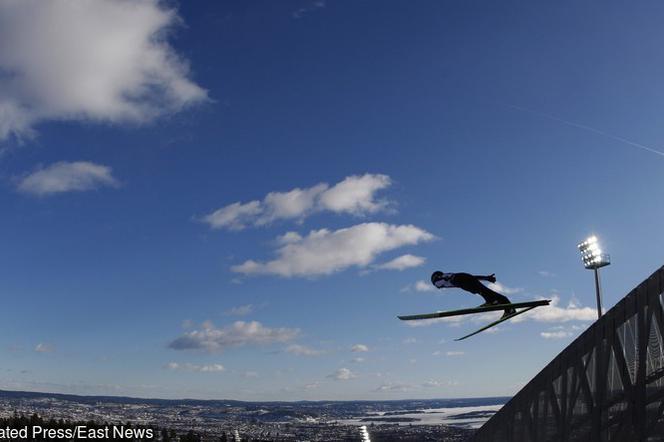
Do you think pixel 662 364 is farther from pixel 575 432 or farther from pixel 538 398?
pixel 538 398

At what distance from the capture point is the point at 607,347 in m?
27.0

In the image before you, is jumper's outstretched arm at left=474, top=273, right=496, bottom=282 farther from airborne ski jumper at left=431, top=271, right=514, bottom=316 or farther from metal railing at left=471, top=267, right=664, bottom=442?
metal railing at left=471, top=267, right=664, bottom=442

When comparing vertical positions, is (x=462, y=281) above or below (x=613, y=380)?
above

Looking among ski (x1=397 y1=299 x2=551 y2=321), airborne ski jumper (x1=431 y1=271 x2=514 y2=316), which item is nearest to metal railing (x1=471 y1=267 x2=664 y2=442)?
ski (x1=397 y1=299 x2=551 y2=321)

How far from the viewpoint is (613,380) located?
26.5 m

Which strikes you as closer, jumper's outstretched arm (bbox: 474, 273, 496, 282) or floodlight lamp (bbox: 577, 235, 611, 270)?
jumper's outstretched arm (bbox: 474, 273, 496, 282)

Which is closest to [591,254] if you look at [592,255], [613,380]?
[592,255]

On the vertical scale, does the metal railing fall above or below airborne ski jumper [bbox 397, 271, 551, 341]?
below

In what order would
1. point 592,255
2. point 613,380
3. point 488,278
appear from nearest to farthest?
point 488,278, point 613,380, point 592,255

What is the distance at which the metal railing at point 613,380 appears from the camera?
23109mm

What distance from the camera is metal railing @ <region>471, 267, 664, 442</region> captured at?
23.1m

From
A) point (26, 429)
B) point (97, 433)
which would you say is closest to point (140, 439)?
point (97, 433)

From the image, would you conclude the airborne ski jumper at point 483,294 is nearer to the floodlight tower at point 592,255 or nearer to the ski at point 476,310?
the ski at point 476,310

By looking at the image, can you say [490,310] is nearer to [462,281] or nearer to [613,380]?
[462,281]
